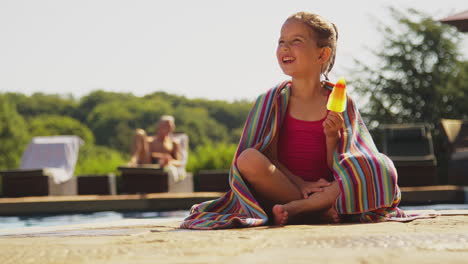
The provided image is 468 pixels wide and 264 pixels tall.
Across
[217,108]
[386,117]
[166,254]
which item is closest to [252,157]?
[166,254]

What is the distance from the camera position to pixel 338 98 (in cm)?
306

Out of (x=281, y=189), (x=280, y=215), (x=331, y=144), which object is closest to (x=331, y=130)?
(x=331, y=144)

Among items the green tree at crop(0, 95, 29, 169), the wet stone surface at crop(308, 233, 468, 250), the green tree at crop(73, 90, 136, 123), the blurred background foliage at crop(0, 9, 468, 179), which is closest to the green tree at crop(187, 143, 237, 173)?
the blurred background foliage at crop(0, 9, 468, 179)

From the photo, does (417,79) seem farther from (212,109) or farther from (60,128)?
(212,109)

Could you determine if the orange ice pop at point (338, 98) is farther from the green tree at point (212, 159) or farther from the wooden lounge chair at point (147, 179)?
the green tree at point (212, 159)

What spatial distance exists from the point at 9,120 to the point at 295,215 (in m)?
33.3

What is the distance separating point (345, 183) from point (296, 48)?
2.24 ft

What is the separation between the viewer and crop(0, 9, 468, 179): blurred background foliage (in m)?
14.9

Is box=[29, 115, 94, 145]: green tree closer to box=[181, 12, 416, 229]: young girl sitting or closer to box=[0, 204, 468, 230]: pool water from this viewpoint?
box=[0, 204, 468, 230]: pool water

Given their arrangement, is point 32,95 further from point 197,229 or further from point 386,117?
point 197,229

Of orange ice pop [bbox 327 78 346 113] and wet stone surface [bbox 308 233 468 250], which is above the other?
orange ice pop [bbox 327 78 346 113]

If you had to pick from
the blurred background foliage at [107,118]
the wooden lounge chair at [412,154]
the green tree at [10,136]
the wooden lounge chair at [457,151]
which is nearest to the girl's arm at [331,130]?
the wooden lounge chair at [412,154]

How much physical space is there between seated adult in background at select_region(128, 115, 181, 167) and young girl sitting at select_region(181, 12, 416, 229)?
6.43 m

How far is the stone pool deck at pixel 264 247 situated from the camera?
1724mm
